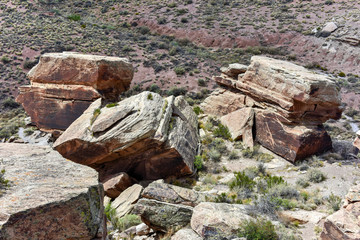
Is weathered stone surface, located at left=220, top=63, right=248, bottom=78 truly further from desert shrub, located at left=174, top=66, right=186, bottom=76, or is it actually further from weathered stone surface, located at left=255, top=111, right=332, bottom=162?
desert shrub, located at left=174, top=66, right=186, bottom=76

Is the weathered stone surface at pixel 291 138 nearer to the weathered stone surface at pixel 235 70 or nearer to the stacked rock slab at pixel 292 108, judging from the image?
the stacked rock slab at pixel 292 108

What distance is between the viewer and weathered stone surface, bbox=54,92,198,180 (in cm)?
1284

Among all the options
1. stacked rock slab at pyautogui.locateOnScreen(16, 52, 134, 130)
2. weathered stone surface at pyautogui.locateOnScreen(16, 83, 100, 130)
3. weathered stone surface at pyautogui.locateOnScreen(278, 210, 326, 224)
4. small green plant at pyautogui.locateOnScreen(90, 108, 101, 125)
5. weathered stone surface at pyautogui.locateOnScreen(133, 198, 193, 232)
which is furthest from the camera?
weathered stone surface at pyautogui.locateOnScreen(16, 83, 100, 130)

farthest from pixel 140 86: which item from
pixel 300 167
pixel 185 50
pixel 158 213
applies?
pixel 158 213

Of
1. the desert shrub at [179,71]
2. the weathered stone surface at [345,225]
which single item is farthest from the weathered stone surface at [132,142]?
the desert shrub at [179,71]

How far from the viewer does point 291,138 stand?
14.9 m

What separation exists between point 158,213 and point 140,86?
2508 centimetres

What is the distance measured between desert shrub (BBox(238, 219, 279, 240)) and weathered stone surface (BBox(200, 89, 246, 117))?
1190 cm

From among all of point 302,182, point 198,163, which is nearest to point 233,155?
point 198,163

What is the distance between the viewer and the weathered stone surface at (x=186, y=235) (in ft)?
25.4

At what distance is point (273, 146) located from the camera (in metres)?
16.0

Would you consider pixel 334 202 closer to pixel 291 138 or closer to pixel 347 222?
pixel 347 222

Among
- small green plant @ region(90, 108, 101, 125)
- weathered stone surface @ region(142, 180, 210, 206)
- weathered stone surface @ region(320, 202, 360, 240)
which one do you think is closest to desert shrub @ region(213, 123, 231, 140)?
small green plant @ region(90, 108, 101, 125)

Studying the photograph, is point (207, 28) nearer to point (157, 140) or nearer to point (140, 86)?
point (140, 86)
